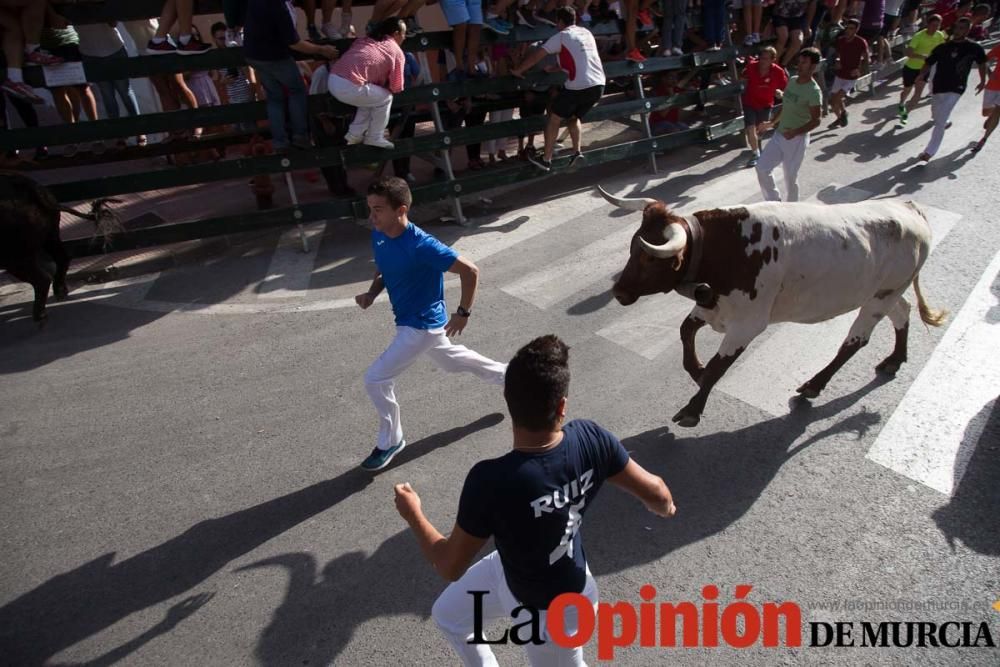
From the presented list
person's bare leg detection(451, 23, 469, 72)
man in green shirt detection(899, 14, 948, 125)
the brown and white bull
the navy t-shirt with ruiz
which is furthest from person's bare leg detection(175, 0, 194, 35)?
man in green shirt detection(899, 14, 948, 125)

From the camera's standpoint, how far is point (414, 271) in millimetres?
4379


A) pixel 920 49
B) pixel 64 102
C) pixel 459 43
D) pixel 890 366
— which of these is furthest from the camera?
pixel 920 49

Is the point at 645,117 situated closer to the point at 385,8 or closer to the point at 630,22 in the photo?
the point at 630,22

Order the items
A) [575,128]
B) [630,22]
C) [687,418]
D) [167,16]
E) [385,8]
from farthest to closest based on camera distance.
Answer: [630,22] → [575,128] → [385,8] → [167,16] → [687,418]

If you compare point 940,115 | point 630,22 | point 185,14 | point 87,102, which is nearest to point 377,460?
point 185,14

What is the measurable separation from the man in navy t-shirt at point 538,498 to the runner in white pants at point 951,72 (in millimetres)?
9858

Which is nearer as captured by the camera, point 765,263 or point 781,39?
point 765,263

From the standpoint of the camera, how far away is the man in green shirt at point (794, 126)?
7898mm

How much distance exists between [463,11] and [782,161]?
173 inches

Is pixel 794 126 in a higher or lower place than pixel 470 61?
lower

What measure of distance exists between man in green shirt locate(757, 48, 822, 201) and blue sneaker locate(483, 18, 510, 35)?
11.9 ft

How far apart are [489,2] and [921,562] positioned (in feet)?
27.2

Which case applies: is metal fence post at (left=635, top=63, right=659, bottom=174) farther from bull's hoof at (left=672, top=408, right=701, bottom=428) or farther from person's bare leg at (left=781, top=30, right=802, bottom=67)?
bull's hoof at (left=672, top=408, right=701, bottom=428)

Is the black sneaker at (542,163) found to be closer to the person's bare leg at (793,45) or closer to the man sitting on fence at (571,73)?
the man sitting on fence at (571,73)
